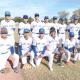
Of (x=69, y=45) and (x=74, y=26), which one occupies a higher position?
(x=74, y=26)

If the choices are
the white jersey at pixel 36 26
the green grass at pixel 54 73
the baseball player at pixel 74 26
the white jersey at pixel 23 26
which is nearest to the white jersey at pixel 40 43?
the green grass at pixel 54 73

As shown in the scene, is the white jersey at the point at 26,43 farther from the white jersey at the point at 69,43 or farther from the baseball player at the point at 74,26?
the baseball player at the point at 74,26

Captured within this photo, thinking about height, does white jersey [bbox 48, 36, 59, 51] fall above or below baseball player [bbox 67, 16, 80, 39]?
below

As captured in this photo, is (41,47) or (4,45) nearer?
(4,45)

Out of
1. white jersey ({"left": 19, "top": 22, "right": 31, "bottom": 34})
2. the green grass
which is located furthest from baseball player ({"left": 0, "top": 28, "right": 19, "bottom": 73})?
white jersey ({"left": 19, "top": 22, "right": 31, "bottom": 34})

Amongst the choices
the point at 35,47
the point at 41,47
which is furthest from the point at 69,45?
the point at 35,47

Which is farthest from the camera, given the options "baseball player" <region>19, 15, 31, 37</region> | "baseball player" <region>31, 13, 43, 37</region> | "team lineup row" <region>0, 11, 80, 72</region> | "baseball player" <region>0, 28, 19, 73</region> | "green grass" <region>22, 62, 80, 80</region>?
"baseball player" <region>19, 15, 31, 37</region>

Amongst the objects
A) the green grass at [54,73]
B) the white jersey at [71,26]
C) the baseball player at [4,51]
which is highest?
the white jersey at [71,26]

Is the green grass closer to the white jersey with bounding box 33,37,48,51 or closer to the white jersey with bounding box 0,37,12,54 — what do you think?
the white jersey with bounding box 33,37,48,51

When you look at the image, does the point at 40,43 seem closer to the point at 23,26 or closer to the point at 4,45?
the point at 4,45

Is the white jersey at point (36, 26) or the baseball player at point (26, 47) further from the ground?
the white jersey at point (36, 26)

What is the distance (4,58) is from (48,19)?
4349 mm

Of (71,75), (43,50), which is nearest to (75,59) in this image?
(43,50)

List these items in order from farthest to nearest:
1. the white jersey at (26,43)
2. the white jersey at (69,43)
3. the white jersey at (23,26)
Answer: the white jersey at (23,26) → the white jersey at (69,43) → the white jersey at (26,43)
